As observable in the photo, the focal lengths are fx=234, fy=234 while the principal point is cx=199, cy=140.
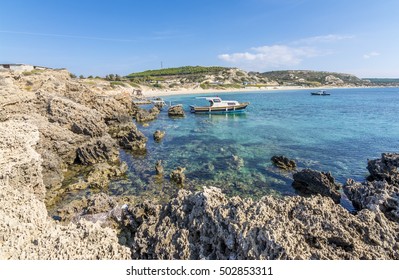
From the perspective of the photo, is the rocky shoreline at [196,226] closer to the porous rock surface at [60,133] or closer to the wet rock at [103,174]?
the wet rock at [103,174]

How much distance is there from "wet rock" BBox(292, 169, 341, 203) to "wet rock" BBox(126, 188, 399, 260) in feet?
22.3

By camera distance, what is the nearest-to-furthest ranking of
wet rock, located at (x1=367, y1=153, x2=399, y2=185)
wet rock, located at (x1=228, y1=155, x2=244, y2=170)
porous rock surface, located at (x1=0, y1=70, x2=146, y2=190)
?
wet rock, located at (x1=367, y1=153, x2=399, y2=185) < porous rock surface, located at (x1=0, y1=70, x2=146, y2=190) < wet rock, located at (x1=228, y1=155, x2=244, y2=170)

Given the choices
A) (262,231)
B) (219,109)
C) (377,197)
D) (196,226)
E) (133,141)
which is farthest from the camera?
(219,109)

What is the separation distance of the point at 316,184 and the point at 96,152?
1497 centimetres

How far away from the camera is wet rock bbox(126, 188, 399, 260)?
4.72m

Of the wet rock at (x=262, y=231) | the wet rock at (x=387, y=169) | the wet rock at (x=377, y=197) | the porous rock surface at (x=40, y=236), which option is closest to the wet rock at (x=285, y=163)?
the wet rock at (x=387, y=169)

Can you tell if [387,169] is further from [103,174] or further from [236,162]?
[103,174]

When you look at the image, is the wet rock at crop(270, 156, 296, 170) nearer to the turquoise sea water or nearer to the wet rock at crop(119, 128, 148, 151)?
the turquoise sea water

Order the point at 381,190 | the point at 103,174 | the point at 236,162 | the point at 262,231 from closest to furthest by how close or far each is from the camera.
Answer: the point at 262,231 < the point at 381,190 < the point at 103,174 < the point at 236,162

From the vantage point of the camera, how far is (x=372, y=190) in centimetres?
924

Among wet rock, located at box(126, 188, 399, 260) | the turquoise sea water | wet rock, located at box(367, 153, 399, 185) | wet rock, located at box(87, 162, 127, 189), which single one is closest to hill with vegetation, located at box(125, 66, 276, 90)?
the turquoise sea water

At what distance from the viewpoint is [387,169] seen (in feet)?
44.1

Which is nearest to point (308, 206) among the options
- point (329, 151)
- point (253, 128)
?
point (329, 151)

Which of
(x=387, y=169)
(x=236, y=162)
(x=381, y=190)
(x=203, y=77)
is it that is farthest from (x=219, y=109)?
(x=203, y=77)
